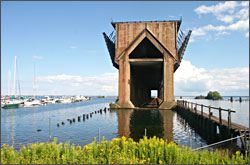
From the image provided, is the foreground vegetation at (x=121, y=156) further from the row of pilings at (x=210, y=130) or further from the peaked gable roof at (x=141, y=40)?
the peaked gable roof at (x=141, y=40)

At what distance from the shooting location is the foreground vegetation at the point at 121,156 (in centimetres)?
909

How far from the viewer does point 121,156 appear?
9.89m

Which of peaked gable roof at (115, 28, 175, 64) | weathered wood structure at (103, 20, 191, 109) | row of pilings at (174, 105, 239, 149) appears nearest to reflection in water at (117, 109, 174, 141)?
row of pilings at (174, 105, 239, 149)

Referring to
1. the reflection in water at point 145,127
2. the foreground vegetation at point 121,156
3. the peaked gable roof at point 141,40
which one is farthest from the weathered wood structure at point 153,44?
the foreground vegetation at point 121,156

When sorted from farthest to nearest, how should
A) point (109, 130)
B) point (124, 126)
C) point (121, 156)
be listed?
point (124, 126)
point (109, 130)
point (121, 156)

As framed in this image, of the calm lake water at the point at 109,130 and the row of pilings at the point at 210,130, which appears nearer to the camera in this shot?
the row of pilings at the point at 210,130

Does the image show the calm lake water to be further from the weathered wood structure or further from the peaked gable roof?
the peaked gable roof

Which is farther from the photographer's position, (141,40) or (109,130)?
(141,40)

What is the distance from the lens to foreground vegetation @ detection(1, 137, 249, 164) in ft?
29.8

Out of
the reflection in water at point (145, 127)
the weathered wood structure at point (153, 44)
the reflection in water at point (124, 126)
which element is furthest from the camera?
the weathered wood structure at point (153, 44)

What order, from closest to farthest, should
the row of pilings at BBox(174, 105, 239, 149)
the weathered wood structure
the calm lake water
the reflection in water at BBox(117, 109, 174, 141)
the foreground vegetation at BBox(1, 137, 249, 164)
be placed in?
the foreground vegetation at BBox(1, 137, 249, 164) → the row of pilings at BBox(174, 105, 239, 149) → the calm lake water → the reflection in water at BBox(117, 109, 174, 141) → the weathered wood structure

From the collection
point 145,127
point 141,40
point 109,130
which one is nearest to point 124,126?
point 109,130

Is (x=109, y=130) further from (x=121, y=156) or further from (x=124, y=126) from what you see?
(x=121, y=156)

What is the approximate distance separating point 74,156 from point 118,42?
4126 cm
